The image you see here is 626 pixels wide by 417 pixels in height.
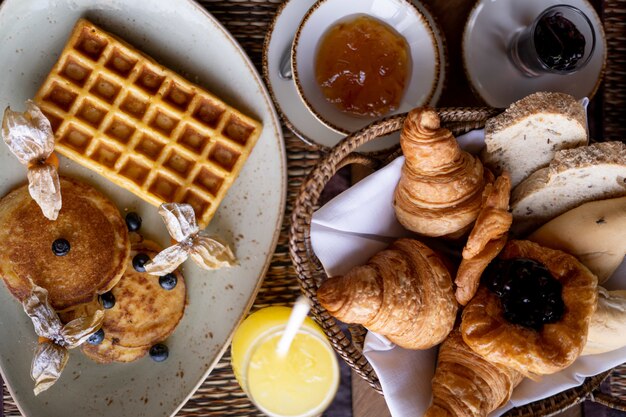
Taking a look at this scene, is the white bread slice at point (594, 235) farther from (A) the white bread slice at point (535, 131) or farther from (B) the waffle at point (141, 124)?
(B) the waffle at point (141, 124)

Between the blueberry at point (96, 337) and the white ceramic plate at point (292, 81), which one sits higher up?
the white ceramic plate at point (292, 81)

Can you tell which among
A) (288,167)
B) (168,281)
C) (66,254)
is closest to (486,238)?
(288,167)

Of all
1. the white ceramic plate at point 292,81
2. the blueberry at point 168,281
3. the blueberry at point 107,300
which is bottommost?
the blueberry at point 107,300

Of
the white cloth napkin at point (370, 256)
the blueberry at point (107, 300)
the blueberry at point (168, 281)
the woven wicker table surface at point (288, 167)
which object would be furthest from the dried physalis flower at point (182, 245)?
the white cloth napkin at point (370, 256)

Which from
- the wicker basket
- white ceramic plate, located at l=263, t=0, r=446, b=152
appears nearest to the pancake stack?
the wicker basket

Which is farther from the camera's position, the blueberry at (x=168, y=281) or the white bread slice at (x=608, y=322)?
the blueberry at (x=168, y=281)

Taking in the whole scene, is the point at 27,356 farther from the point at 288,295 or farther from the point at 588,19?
the point at 588,19

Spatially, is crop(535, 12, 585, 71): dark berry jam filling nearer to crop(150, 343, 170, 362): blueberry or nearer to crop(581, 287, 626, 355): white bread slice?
crop(581, 287, 626, 355): white bread slice
